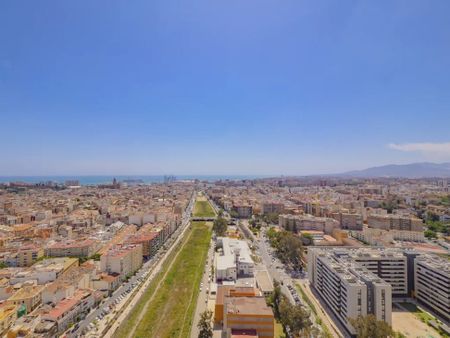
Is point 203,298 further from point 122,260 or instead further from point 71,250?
point 71,250

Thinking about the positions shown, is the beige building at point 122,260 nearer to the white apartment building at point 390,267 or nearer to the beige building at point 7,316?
the beige building at point 7,316


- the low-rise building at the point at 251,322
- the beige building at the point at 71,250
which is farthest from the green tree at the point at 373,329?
the beige building at the point at 71,250

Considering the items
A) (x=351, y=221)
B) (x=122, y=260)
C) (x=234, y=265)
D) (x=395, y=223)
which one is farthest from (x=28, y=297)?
(x=395, y=223)

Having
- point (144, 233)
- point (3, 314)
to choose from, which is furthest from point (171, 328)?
point (144, 233)

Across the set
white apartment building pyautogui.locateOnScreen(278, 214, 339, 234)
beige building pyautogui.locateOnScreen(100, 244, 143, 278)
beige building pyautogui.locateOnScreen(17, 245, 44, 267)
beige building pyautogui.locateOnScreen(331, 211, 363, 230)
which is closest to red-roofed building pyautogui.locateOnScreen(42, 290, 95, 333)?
beige building pyautogui.locateOnScreen(100, 244, 143, 278)

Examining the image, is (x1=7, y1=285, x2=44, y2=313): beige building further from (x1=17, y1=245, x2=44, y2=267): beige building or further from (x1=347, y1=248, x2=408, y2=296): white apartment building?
(x1=347, y1=248, x2=408, y2=296): white apartment building
